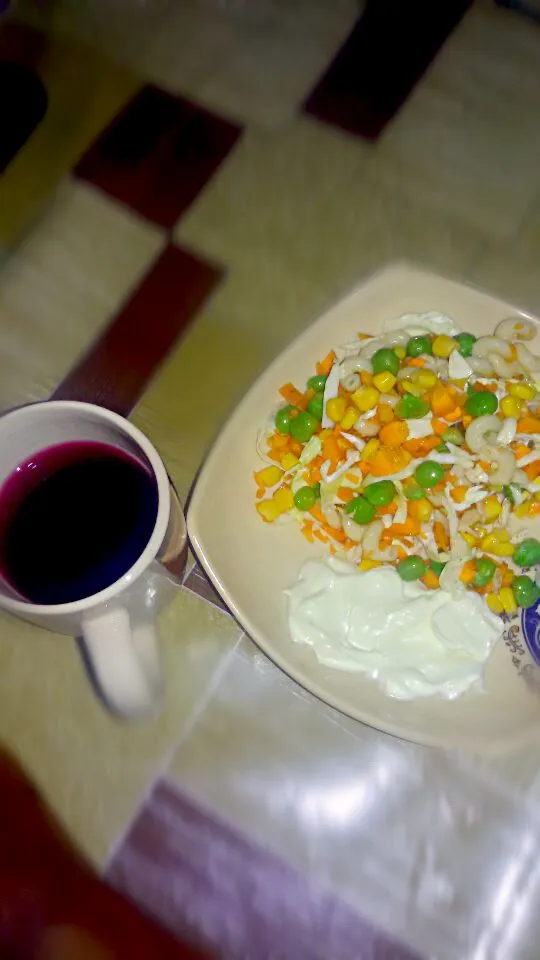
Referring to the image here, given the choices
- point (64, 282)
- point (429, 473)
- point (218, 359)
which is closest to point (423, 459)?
point (429, 473)

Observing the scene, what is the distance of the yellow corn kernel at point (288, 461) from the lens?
0.75m

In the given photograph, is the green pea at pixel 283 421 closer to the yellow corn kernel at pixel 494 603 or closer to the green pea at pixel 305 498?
the green pea at pixel 305 498

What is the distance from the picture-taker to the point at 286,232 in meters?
0.97

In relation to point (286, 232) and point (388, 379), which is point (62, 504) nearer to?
point (388, 379)

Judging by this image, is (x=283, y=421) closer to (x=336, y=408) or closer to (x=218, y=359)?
(x=336, y=408)

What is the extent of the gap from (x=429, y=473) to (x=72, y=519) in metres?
0.32

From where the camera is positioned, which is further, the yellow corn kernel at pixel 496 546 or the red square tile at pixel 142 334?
the red square tile at pixel 142 334

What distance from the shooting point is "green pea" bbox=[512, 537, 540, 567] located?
726 mm

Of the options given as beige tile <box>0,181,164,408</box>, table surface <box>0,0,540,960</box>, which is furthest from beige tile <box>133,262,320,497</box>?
beige tile <box>0,181,164,408</box>

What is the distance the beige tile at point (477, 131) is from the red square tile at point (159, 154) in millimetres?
216

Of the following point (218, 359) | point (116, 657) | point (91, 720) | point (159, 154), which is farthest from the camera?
point (159, 154)

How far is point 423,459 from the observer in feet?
2.44

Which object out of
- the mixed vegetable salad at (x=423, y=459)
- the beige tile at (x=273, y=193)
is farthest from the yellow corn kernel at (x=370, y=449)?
the beige tile at (x=273, y=193)

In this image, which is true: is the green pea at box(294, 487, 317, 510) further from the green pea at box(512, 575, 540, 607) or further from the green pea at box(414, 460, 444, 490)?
the green pea at box(512, 575, 540, 607)
